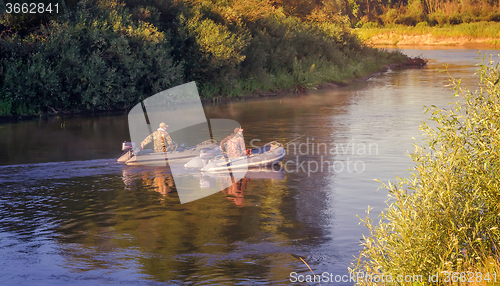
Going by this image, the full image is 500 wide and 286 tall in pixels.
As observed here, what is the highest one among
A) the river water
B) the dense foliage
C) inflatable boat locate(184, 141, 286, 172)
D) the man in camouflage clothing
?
the dense foliage

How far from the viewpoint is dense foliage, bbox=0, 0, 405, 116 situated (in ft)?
77.8

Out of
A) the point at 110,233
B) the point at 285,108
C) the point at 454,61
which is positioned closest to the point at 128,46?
the point at 285,108

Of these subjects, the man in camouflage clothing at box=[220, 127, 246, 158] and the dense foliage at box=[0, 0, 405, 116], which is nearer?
the man in camouflage clothing at box=[220, 127, 246, 158]

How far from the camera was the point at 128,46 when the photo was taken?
982 inches

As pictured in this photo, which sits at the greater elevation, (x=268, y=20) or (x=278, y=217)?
(x=268, y=20)

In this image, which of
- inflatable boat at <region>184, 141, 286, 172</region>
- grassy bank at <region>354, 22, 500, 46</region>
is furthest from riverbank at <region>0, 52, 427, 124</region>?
grassy bank at <region>354, 22, 500, 46</region>

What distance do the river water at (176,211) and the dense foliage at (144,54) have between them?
2.49m

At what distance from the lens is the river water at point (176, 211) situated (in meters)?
8.72

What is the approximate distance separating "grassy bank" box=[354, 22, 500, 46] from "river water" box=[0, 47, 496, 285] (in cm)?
6017

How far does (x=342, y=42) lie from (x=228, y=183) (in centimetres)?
3341

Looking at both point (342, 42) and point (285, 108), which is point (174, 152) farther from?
point (342, 42)

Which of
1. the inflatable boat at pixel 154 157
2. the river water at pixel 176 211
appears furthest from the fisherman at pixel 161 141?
the river water at pixel 176 211

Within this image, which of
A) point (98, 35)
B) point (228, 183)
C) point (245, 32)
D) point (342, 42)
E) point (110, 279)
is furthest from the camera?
point (342, 42)

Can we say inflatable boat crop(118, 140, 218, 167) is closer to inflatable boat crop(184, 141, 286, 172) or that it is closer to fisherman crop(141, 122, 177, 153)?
fisherman crop(141, 122, 177, 153)
